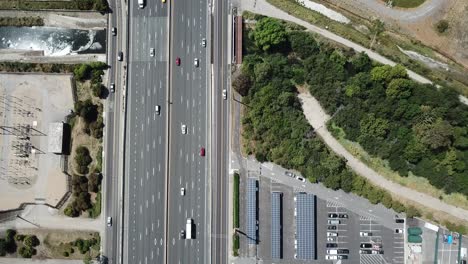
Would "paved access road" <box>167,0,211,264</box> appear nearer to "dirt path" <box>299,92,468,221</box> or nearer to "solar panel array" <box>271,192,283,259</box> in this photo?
"solar panel array" <box>271,192,283,259</box>

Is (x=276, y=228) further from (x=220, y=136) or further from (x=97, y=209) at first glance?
(x=97, y=209)

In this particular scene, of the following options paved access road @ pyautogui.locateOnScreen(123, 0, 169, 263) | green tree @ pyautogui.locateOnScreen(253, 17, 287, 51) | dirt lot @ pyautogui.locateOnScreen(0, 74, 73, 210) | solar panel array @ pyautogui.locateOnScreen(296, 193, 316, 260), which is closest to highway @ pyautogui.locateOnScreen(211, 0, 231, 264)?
green tree @ pyautogui.locateOnScreen(253, 17, 287, 51)

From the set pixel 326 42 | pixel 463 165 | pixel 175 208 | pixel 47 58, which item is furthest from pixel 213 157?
pixel 463 165

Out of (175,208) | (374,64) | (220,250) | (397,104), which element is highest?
(374,64)

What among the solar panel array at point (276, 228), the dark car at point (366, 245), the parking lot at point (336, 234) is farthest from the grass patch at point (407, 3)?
the dark car at point (366, 245)

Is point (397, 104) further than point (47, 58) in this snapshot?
No

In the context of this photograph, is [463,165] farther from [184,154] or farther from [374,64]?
[184,154]
